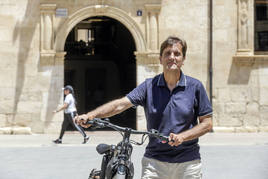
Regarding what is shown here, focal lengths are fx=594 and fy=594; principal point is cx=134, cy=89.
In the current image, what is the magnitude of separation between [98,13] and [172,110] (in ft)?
46.1

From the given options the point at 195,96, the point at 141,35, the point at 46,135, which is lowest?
the point at 46,135

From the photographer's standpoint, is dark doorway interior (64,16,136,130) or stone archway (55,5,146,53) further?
dark doorway interior (64,16,136,130)

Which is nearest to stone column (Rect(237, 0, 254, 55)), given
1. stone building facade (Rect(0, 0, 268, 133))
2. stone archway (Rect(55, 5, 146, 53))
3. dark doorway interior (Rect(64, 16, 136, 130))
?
stone building facade (Rect(0, 0, 268, 133))

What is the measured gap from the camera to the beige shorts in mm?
4340

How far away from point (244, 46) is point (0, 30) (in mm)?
7465

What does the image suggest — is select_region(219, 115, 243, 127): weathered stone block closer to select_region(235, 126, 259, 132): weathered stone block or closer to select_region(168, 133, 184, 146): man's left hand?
select_region(235, 126, 259, 132): weathered stone block

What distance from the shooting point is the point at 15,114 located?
18.0 m

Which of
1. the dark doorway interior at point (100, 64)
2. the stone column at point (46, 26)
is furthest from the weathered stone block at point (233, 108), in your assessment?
the dark doorway interior at point (100, 64)

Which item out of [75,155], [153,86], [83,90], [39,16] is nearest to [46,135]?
[39,16]

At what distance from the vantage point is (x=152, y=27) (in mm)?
18125

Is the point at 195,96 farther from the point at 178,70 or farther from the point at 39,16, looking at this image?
the point at 39,16

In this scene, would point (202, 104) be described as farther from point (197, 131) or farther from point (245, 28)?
point (245, 28)

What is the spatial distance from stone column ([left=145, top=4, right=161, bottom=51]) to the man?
45.1 ft

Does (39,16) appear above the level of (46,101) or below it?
above
